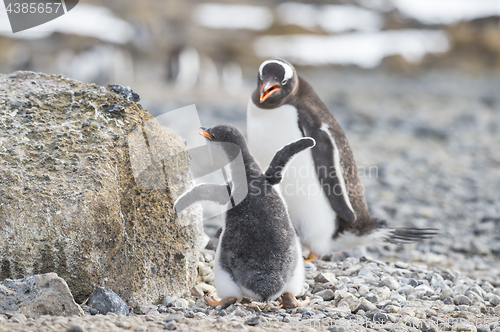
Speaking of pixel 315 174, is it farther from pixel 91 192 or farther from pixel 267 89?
pixel 91 192

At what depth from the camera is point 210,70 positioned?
2125 centimetres

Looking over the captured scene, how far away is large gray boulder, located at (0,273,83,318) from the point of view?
2.21m

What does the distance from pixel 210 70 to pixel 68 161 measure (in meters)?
19.1

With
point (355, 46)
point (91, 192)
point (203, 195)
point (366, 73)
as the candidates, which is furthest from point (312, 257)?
point (355, 46)

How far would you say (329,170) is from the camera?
3992mm

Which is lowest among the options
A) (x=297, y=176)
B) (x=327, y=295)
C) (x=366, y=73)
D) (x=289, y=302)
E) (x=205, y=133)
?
(x=366, y=73)

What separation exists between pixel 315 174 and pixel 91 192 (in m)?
2.06

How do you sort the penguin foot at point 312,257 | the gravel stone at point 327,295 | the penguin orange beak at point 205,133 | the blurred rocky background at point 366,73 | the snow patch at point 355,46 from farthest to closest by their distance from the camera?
the snow patch at point 355,46 < the blurred rocky background at point 366,73 < the penguin foot at point 312,257 < the gravel stone at point 327,295 < the penguin orange beak at point 205,133

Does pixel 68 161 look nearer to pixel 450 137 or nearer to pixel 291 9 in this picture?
pixel 450 137

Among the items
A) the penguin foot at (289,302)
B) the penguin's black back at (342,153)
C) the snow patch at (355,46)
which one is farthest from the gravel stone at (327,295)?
the snow patch at (355,46)

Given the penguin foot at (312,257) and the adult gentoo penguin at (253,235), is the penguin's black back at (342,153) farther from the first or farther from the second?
the adult gentoo penguin at (253,235)

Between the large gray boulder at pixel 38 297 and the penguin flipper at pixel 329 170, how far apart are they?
89.3 inches

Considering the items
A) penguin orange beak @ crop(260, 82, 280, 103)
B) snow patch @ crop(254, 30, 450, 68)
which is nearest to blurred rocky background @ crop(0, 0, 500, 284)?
snow patch @ crop(254, 30, 450, 68)

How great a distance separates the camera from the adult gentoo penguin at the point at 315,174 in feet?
13.0
